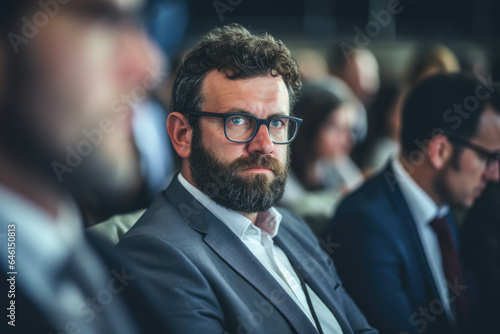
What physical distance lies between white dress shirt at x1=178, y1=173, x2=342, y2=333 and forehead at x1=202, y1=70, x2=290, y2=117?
0.78 ft

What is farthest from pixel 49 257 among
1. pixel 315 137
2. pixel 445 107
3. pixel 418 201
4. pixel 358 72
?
pixel 358 72

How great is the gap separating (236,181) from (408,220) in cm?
79

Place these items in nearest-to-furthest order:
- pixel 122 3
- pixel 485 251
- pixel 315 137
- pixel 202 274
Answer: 1. pixel 122 3
2. pixel 202 274
3. pixel 485 251
4. pixel 315 137

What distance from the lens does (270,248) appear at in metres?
1.40

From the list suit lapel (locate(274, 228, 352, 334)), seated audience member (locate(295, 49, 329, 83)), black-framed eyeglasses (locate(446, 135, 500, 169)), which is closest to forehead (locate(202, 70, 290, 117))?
suit lapel (locate(274, 228, 352, 334))

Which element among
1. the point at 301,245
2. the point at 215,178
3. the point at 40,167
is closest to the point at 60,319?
the point at 40,167

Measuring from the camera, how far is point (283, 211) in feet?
5.37

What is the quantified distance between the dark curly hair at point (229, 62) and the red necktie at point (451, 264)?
0.91 metres

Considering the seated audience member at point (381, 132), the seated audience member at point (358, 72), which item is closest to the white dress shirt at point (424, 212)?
the seated audience member at point (381, 132)

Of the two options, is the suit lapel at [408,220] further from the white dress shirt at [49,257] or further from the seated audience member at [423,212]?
the white dress shirt at [49,257]

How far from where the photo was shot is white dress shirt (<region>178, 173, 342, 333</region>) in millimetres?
1343

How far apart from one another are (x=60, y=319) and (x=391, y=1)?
504cm

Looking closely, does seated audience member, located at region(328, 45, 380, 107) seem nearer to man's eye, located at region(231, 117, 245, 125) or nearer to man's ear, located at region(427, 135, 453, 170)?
man's ear, located at region(427, 135, 453, 170)

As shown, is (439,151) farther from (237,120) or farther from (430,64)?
(430,64)
